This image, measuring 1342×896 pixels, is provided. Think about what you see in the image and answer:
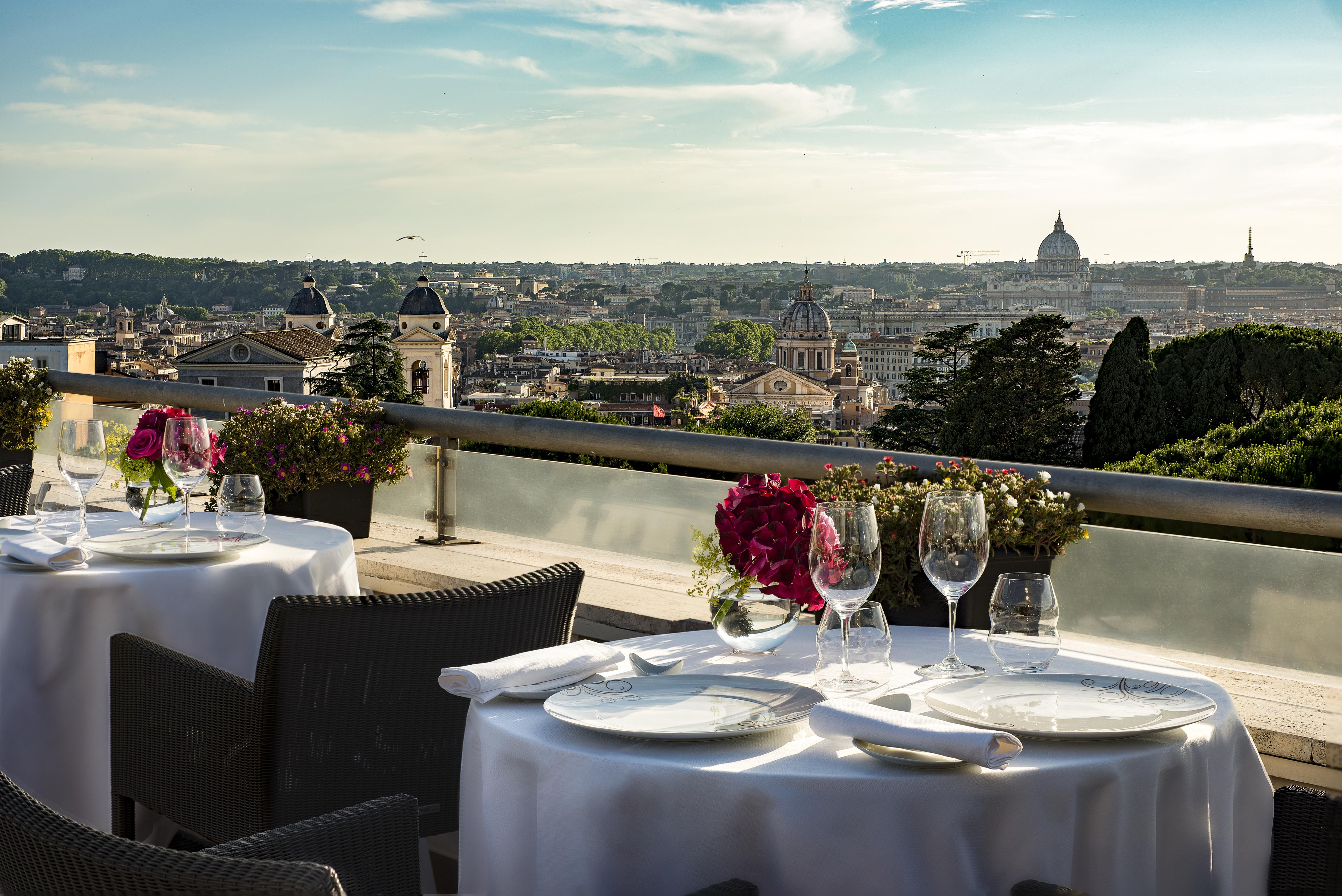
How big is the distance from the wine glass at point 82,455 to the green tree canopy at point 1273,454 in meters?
10.9

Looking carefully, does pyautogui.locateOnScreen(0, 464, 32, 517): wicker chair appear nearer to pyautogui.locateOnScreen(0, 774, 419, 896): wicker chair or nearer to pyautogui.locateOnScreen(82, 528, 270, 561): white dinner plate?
pyautogui.locateOnScreen(82, 528, 270, 561): white dinner plate

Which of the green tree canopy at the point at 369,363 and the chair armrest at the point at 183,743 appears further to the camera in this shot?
the green tree canopy at the point at 369,363

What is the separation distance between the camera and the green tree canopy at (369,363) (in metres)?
51.1

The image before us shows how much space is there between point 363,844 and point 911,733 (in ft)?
1.95

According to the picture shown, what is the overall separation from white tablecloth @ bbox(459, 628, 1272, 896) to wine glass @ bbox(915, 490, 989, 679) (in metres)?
0.16

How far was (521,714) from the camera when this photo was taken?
1.42m

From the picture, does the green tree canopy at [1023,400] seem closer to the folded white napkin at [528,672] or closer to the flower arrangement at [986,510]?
the flower arrangement at [986,510]

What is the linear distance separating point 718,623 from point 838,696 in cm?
25

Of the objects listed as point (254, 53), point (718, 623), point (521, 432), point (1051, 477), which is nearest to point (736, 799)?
point (718, 623)

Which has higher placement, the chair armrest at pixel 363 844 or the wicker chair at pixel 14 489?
the wicker chair at pixel 14 489

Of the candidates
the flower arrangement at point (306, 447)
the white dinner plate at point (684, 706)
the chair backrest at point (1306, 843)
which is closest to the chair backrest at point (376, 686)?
the white dinner plate at point (684, 706)

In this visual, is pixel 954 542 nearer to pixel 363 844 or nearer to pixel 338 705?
pixel 363 844

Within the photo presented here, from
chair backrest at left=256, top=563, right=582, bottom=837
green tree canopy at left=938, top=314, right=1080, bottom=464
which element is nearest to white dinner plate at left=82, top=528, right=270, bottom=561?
chair backrest at left=256, top=563, right=582, bottom=837

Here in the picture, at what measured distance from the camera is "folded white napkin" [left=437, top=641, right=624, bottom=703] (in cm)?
145
